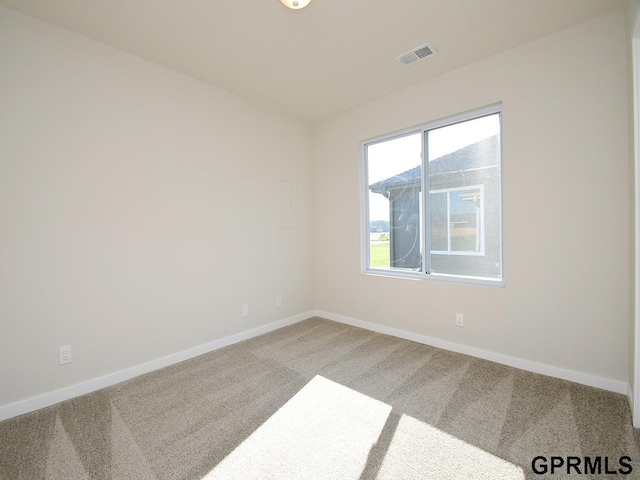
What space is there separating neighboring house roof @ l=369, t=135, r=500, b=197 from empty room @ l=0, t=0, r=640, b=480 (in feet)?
0.09

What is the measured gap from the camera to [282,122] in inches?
148

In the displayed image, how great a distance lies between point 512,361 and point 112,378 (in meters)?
3.35

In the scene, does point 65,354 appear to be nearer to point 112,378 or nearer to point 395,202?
point 112,378

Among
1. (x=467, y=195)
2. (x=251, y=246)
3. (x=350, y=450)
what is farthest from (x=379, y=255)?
(x=350, y=450)

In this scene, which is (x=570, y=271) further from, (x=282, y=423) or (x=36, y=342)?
(x=36, y=342)

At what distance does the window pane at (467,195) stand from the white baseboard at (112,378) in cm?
229

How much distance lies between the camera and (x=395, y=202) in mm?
3500

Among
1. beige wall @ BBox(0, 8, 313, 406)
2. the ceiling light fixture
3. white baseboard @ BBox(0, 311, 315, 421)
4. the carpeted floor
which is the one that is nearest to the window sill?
the carpeted floor

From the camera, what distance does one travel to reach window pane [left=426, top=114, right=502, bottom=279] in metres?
2.73

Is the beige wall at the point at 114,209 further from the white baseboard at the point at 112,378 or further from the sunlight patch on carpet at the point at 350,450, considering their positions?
the sunlight patch on carpet at the point at 350,450

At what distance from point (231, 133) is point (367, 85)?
1.55 m

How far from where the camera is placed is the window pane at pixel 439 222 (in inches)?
120

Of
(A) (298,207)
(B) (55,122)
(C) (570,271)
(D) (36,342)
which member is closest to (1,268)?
(D) (36,342)

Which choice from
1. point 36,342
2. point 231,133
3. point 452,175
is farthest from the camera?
point 231,133
